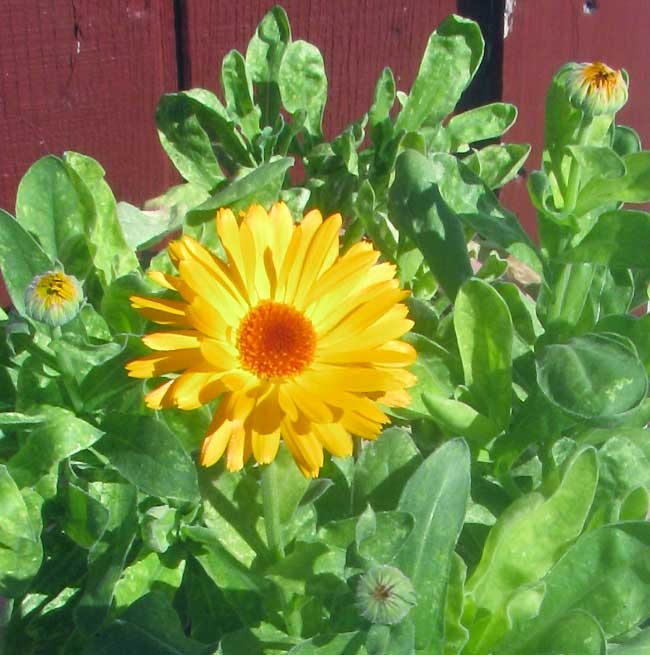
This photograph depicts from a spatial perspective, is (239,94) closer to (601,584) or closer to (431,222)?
(431,222)

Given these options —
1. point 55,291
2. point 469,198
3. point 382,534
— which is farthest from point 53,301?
point 469,198

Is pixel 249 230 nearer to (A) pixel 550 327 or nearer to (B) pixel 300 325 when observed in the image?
(B) pixel 300 325

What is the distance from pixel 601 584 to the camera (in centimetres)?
97

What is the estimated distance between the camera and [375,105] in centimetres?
134

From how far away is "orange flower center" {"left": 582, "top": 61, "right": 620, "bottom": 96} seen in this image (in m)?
0.98

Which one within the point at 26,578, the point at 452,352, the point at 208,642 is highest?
the point at 452,352

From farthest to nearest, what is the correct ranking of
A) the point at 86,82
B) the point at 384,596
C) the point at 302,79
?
the point at 86,82, the point at 302,79, the point at 384,596

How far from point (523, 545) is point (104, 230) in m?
0.57

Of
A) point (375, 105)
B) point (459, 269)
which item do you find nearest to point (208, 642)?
point (459, 269)

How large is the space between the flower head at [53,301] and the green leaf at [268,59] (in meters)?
0.56

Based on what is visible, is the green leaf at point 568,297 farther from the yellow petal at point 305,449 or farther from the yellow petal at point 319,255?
the yellow petal at point 305,449

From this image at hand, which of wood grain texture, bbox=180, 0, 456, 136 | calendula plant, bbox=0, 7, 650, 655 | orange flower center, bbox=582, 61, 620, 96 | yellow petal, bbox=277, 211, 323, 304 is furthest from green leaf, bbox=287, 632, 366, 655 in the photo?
wood grain texture, bbox=180, 0, 456, 136

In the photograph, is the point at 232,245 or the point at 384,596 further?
the point at 232,245

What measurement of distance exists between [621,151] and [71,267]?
67cm
